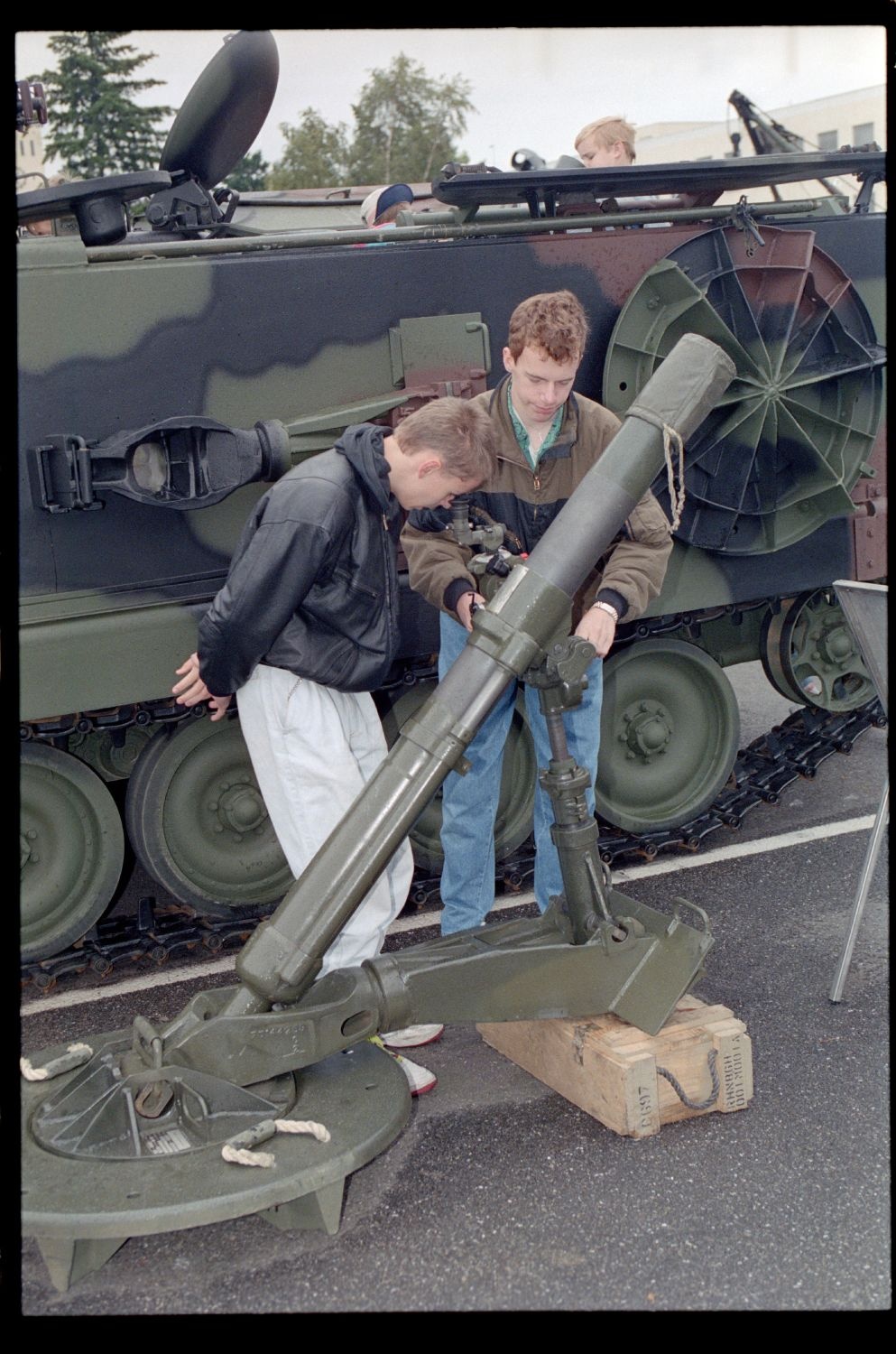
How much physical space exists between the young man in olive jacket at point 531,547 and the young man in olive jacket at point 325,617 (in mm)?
288

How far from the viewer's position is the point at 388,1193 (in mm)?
3889

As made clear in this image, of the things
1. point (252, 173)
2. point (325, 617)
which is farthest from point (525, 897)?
point (252, 173)

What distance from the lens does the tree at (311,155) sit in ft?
117

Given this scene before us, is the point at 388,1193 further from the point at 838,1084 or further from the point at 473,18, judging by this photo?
the point at 473,18

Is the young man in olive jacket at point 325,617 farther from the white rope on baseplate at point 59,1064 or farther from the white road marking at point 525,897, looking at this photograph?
the white road marking at point 525,897

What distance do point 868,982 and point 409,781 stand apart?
217 centimetres

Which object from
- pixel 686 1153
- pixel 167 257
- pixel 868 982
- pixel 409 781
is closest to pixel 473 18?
pixel 409 781

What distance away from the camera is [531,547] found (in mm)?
4684

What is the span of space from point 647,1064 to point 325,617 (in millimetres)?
1508

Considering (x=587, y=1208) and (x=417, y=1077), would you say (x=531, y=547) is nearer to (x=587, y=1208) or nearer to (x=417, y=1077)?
(x=417, y=1077)

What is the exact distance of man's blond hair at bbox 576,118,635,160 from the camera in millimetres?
6484

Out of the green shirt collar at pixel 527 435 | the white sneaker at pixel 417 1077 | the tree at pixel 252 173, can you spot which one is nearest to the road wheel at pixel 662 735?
the green shirt collar at pixel 527 435

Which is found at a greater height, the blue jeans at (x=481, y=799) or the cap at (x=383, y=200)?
the cap at (x=383, y=200)

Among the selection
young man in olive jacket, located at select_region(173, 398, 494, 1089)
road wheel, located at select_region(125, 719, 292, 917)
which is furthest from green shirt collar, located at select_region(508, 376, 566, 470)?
road wheel, located at select_region(125, 719, 292, 917)
